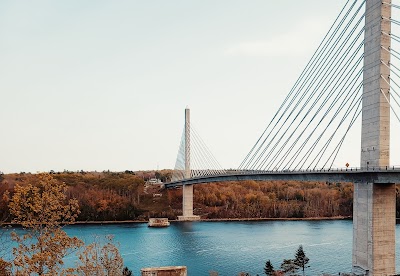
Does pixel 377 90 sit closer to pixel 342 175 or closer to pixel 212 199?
pixel 342 175

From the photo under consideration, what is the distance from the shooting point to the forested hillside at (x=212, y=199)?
48.2 meters

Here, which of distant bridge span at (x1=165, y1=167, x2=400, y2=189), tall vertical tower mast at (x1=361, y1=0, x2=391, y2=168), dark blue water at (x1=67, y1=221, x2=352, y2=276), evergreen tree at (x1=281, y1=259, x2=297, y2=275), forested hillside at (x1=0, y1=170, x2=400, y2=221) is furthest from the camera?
forested hillside at (x1=0, y1=170, x2=400, y2=221)

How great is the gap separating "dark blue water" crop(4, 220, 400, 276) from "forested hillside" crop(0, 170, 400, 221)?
5.15 meters

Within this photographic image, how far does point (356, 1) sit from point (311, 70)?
3.75 meters

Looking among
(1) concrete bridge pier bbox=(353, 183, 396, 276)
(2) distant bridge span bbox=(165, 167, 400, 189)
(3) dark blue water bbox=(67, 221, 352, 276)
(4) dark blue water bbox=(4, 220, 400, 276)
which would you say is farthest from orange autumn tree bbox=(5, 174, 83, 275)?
(3) dark blue water bbox=(67, 221, 352, 276)

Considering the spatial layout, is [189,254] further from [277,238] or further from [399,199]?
[399,199]

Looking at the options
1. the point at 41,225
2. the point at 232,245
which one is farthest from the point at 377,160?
the point at 232,245

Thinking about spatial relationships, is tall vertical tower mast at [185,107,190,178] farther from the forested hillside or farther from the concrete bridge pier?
the concrete bridge pier

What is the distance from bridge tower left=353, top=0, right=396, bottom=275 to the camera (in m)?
15.9

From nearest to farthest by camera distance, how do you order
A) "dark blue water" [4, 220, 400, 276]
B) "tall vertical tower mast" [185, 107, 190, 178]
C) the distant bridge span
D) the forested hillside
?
the distant bridge span, "dark blue water" [4, 220, 400, 276], the forested hillside, "tall vertical tower mast" [185, 107, 190, 178]

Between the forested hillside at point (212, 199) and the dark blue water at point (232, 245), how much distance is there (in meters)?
5.15

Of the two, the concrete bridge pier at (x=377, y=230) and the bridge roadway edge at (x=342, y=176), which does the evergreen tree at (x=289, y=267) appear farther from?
the bridge roadway edge at (x=342, y=176)

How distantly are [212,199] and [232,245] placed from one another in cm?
2467

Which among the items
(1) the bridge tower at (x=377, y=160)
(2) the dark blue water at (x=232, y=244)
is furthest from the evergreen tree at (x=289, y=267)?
(1) the bridge tower at (x=377, y=160)
